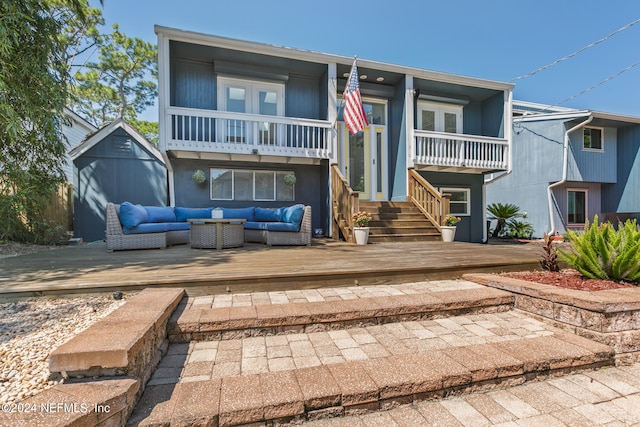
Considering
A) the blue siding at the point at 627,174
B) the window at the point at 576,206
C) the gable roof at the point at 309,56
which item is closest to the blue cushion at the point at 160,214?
the gable roof at the point at 309,56

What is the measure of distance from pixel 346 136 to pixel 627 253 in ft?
20.5

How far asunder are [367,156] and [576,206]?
9.28 metres

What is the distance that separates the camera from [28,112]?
4875 millimetres

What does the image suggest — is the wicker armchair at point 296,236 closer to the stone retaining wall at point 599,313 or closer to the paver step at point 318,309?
the paver step at point 318,309

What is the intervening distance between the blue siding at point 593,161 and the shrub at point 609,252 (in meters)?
9.53

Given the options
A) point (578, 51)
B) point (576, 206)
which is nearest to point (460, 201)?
point (578, 51)

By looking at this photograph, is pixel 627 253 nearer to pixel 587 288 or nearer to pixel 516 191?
pixel 587 288

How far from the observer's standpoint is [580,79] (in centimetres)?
1046

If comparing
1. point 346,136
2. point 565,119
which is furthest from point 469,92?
point 565,119

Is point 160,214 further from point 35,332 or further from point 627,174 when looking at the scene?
point 627,174

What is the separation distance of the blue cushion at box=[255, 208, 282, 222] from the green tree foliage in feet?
13.8

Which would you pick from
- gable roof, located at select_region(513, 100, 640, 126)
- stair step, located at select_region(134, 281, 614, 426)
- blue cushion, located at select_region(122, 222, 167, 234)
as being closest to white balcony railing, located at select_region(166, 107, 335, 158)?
blue cushion, located at select_region(122, 222, 167, 234)

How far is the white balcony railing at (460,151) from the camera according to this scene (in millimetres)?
7496

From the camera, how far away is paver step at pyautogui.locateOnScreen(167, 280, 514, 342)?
6.72 ft
